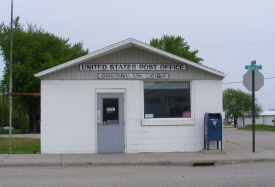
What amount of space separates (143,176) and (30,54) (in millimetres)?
30460

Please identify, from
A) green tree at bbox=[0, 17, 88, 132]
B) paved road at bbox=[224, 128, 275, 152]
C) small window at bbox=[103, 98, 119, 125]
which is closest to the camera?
small window at bbox=[103, 98, 119, 125]

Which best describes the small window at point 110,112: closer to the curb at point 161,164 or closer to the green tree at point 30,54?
the curb at point 161,164

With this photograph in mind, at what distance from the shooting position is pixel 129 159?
36.4 feet

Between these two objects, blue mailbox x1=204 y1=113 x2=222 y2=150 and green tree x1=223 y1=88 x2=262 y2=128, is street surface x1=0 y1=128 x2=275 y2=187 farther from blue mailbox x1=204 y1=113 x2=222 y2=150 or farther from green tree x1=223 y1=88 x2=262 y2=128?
green tree x1=223 y1=88 x2=262 y2=128

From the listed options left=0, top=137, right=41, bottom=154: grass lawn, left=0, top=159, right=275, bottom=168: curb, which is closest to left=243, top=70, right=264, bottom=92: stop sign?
left=0, top=159, right=275, bottom=168: curb

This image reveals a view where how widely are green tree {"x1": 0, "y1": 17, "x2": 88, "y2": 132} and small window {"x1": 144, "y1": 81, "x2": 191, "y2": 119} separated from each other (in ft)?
80.6

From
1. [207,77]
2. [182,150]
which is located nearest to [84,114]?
[182,150]

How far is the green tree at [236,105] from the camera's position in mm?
76375

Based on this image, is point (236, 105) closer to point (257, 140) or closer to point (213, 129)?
point (257, 140)

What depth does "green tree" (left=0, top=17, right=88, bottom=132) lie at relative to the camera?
35.6 metres

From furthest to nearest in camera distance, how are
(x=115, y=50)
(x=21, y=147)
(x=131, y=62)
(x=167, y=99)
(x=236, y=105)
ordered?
(x=236, y=105)
(x=21, y=147)
(x=167, y=99)
(x=131, y=62)
(x=115, y=50)

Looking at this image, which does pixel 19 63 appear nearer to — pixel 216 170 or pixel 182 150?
pixel 182 150

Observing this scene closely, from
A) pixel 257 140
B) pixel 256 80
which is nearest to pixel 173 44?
pixel 257 140

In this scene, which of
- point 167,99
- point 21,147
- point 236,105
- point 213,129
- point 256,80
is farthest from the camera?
point 236,105
